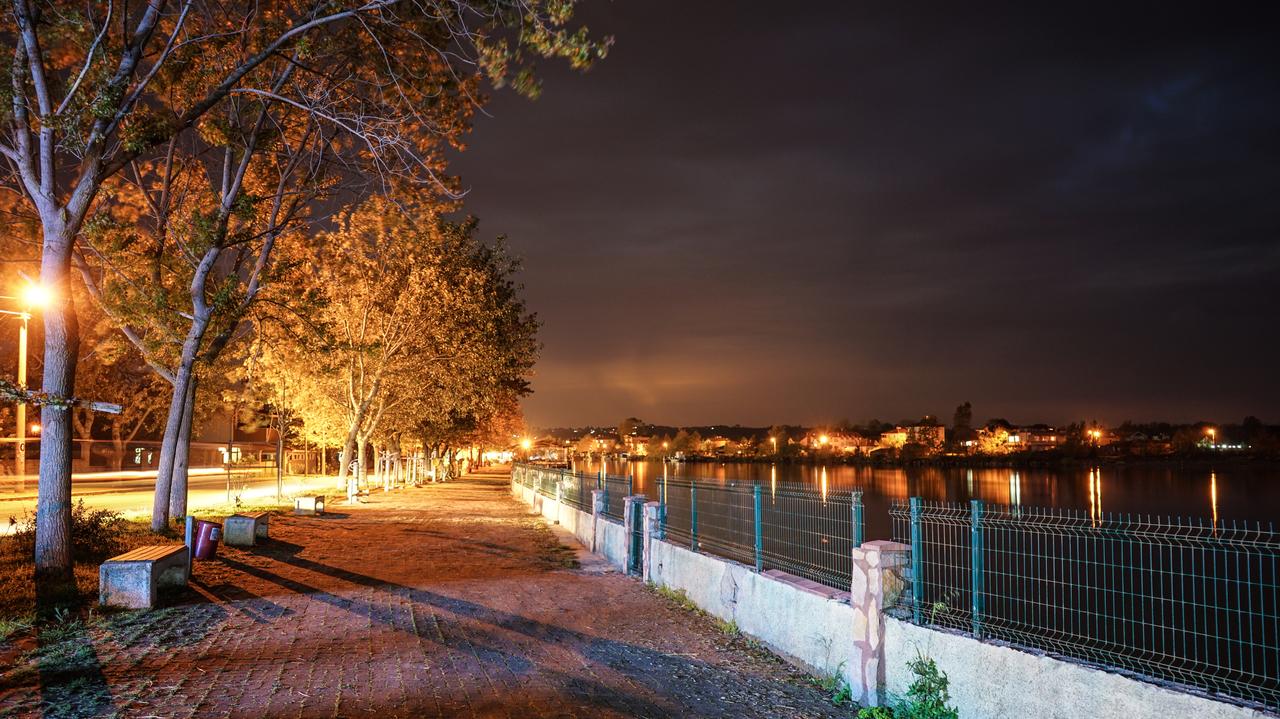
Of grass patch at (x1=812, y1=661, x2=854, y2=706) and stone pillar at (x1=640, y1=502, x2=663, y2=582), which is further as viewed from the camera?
stone pillar at (x1=640, y1=502, x2=663, y2=582)

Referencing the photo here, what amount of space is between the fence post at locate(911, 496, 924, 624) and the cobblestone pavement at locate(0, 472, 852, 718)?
44.5 inches

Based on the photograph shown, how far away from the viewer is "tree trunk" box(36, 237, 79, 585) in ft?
37.1

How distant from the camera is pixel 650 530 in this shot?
14523 mm

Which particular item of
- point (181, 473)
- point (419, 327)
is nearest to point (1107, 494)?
point (419, 327)

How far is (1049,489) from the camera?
107 meters

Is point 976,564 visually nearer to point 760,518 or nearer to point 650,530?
point 760,518

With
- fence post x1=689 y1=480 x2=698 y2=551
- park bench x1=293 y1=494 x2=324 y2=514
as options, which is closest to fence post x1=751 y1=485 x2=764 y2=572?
fence post x1=689 y1=480 x2=698 y2=551

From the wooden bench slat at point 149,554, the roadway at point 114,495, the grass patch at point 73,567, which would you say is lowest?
the roadway at point 114,495

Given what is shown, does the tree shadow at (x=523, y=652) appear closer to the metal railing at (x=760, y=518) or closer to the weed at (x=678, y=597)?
the metal railing at (x=760, y=518)

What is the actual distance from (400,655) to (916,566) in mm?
5205

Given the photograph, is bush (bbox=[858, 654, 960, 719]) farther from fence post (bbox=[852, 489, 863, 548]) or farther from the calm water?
the calm water

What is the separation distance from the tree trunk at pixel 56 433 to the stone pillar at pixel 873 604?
9940 mm

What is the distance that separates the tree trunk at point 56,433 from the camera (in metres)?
11.3

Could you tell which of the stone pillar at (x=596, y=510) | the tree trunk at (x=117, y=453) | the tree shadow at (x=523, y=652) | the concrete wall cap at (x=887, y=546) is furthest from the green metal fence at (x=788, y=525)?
the tree trunk at (x=117, y=453)
